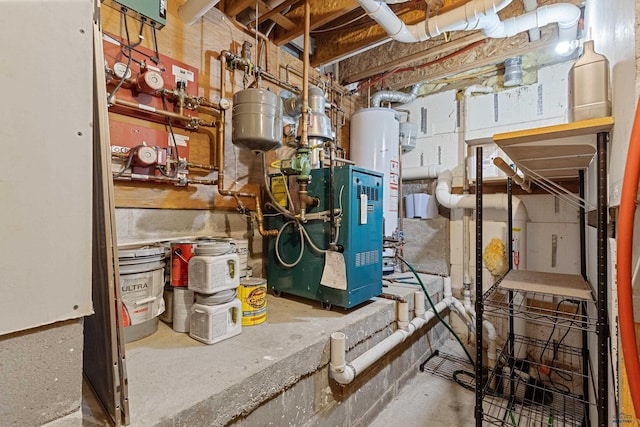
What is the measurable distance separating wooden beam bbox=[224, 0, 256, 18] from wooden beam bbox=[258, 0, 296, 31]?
0.14m

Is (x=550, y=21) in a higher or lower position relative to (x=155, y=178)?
higher

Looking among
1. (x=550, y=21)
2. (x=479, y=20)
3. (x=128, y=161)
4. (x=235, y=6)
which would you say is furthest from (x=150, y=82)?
(x=550, y=21)

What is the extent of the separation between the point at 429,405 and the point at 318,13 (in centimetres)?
287

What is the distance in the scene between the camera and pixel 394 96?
3.13 m

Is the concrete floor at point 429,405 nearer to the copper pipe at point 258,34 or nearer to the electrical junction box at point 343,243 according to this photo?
the electrical junction box at point 343,243

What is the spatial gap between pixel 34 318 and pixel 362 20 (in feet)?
9.41

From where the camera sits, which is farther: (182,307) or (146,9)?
(146,9)

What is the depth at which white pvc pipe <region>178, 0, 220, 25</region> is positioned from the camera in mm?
1692

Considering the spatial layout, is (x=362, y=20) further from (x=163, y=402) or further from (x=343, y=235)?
(x=163, y=402)

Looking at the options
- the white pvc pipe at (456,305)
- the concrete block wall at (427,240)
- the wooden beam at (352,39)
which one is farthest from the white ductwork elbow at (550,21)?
the white pvc pipe at (456,305)

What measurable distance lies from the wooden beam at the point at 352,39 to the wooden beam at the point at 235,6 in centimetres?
90

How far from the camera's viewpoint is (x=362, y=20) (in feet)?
8.48

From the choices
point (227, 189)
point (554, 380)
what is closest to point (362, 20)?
point (227, 189)

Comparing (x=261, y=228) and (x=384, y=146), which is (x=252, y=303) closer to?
(x=261, y=228)
